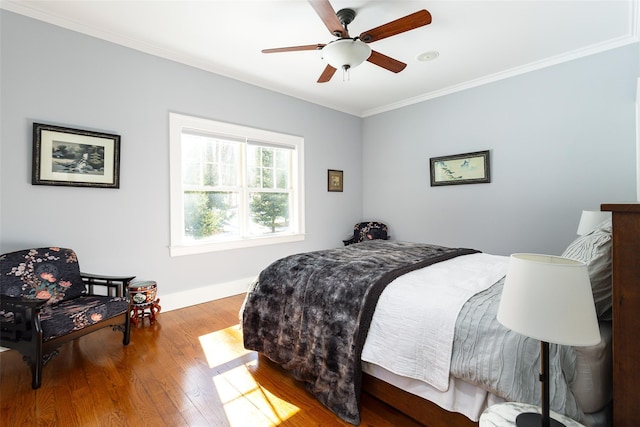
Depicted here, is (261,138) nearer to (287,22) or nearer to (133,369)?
(287,22)

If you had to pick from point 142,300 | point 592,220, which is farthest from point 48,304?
point 592,220

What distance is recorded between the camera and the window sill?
11.2 feet

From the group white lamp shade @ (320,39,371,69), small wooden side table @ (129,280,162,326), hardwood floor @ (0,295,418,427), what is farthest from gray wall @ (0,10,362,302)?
white lamp shade @ (320,39,371,69)

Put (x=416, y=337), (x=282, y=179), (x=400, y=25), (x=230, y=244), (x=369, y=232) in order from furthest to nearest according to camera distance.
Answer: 1. (x=369, y=232)
2. (x=282, y=179)
3. (x=230, y=244)
4. (x=400, y=25)
5. (x=416, y=337)

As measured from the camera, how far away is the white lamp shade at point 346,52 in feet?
7.53

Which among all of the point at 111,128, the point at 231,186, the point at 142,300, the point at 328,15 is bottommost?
the point at 142,300

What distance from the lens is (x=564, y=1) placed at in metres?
2.49

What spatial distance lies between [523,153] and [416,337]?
3.31m

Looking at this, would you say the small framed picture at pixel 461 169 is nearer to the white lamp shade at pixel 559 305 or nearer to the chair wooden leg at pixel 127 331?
the white lamp shade at pixel 559 305

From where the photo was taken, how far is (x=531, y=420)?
102 cm

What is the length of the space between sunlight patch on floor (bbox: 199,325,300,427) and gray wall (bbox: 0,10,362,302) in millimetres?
1279

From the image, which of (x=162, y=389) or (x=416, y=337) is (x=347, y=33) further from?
(x=162, y=389)

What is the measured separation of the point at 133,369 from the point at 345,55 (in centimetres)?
280

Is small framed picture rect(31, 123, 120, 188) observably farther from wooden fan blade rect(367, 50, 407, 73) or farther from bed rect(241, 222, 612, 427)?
wooden fan blade rect(367, 50, 407, 73)
